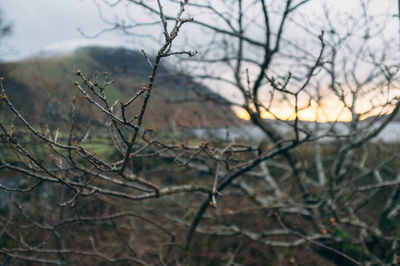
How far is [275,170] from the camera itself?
11.0m

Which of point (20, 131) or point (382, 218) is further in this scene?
point (382, 218)

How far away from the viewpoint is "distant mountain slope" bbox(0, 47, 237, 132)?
4.98m

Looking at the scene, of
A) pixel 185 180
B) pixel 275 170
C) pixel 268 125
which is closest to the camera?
pixel 268 125

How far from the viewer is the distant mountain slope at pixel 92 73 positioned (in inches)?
196

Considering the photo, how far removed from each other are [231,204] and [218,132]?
2.86 metres

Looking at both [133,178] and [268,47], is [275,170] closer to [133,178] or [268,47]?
[268,47]

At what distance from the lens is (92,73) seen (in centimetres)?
459

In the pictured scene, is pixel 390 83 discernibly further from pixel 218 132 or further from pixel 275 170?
pixel 275 170

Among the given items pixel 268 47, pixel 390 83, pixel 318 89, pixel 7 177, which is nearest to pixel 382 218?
pixel 318 89

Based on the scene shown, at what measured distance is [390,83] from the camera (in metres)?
2.82

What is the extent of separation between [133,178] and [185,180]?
5754 mm

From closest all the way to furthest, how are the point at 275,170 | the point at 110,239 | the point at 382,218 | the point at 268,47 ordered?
1. the point at 268,47
2. the point at 382,218
3. the point at 110,239
4. the point at 275,170

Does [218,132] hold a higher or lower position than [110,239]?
higher

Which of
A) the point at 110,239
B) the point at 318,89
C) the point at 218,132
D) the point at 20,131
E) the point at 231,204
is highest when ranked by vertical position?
the point at 318,89
